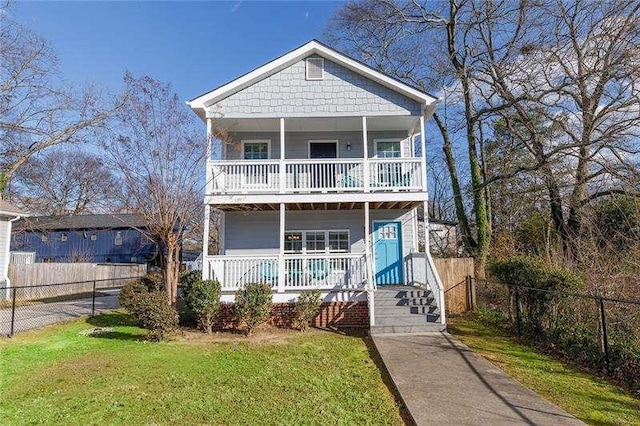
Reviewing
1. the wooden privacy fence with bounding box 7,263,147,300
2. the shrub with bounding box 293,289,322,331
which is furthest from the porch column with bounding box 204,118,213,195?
the wooden privacy fence with bounding box 7,263,147,300

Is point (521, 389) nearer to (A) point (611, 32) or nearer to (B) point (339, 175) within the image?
(B) point (339, 175)

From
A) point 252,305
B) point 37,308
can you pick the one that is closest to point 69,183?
point 37,308

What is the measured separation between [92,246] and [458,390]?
39.5 metres

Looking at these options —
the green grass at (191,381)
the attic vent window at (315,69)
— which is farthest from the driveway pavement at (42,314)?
the attic vent window at (315,69)

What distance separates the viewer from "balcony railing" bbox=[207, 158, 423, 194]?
1241 cm

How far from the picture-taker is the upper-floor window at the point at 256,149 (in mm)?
14578

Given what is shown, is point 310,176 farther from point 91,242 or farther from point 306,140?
point 91,242

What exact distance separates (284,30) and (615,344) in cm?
1615

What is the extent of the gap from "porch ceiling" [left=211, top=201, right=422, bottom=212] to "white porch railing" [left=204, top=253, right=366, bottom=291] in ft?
6.85

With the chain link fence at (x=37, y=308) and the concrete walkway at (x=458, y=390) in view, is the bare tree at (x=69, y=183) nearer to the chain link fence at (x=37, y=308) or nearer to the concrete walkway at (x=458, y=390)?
the chain link fence at (x=37, y=308)

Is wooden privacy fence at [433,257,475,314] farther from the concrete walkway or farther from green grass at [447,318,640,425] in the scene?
the concrete walkway

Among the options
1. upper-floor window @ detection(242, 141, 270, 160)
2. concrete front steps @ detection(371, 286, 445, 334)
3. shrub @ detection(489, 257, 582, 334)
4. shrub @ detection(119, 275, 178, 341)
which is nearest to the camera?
shrub @ detection(489, 257, 582, 334)

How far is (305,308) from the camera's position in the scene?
10867mm

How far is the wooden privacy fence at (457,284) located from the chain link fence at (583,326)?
2.74 m
